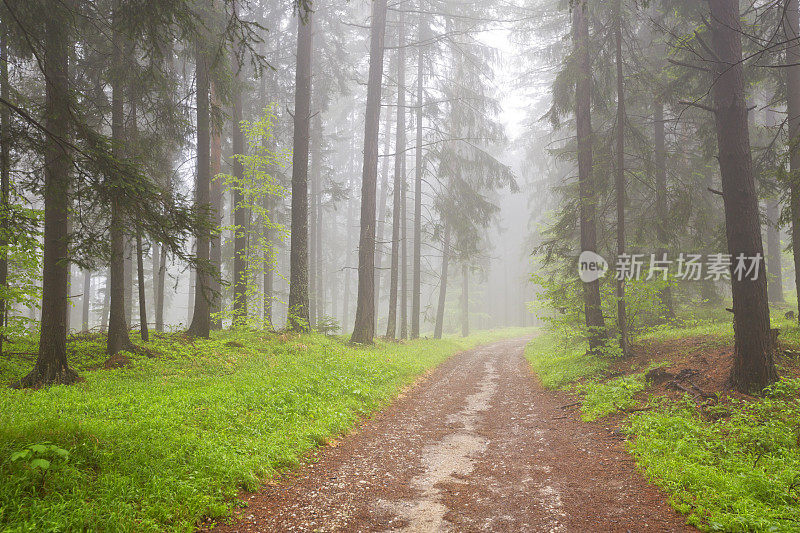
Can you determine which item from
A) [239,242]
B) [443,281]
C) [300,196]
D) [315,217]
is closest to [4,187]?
[300,196]

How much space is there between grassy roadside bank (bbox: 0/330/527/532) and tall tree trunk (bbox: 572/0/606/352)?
5.97 meters

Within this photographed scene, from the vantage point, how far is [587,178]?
1180 cm

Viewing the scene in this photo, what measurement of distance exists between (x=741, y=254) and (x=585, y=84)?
282 inches

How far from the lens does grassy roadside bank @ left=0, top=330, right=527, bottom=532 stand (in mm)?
3533

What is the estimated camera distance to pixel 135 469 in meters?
4.15

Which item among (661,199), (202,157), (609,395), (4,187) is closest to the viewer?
(4,187)

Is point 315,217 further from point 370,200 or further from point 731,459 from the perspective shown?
point 731,459

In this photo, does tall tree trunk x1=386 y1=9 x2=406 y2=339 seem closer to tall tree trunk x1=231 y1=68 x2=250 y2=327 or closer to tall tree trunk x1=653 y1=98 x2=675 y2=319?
tall tree trunk x1=231 y1=68 x2=250 y2=327

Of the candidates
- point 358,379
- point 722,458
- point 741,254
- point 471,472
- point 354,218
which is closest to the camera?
point 722,458

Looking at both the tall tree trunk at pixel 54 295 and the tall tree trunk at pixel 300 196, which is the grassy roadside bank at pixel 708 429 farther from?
the tall tree trunk at pixel 54 295

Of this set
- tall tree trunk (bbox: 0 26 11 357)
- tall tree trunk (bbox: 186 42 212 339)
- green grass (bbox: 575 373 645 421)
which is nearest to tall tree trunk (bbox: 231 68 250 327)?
tall tree trunk (bbox: 186 42 212 339)

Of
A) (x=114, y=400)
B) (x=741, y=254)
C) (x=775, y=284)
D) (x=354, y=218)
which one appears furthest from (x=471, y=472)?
(x=354, y=218)

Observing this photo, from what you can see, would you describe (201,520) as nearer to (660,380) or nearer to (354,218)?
(660,380)

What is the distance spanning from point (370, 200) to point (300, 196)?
2.61 m
